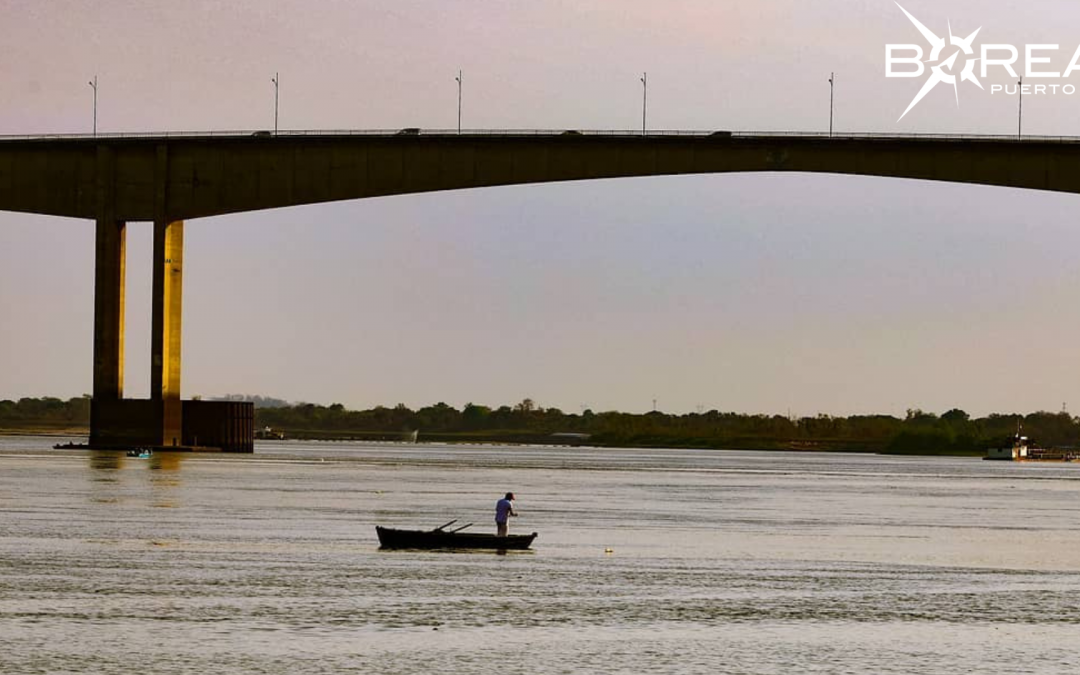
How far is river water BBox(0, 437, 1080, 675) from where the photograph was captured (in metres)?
36.8

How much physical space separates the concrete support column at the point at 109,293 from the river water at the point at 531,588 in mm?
24310

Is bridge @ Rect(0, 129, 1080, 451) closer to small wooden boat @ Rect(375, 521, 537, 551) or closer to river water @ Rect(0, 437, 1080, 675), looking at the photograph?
river water @ Rect(0, 437, 1080, 675)

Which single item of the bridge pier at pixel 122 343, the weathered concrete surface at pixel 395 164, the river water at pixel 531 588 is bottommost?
the river water at pixel 531 588

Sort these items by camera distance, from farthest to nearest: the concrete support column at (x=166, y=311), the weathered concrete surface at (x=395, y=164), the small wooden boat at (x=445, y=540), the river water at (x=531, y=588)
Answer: the concrete support column at (x=166, y=311), the weathered concrete surface at (x=395, y=164), the small wooden boat at (x=445, y=540), the river water at (x=531, y=588)

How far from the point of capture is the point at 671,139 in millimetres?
104875

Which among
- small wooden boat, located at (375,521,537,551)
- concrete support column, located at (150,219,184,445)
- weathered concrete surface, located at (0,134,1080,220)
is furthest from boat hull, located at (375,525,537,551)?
concrete support column, located at (150,219,184,445)

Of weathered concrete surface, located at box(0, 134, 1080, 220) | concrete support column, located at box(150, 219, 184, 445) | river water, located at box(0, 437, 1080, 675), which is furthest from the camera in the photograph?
concrete support column, located at box(150, 219, 184, 445)

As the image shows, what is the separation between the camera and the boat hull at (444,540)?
57.2 m

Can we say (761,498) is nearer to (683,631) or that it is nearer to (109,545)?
(109,545)

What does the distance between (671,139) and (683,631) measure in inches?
2617

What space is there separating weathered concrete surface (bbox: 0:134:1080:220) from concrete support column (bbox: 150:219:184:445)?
168 centimetres

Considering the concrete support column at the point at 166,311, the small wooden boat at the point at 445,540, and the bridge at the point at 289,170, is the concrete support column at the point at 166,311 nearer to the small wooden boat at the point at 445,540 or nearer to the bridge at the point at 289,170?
the bridge at the point at 289,170

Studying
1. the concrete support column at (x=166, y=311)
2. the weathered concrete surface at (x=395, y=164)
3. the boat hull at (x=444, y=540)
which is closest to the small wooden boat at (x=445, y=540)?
the boat hull at (x=444, y=540)

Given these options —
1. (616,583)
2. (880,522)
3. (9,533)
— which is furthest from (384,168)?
(616,583)
